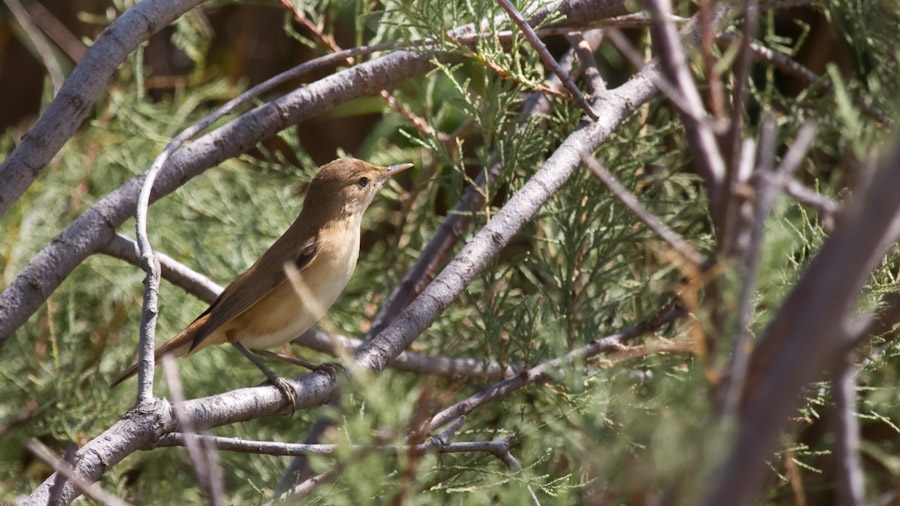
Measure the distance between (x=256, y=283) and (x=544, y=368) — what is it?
1269 millimetres

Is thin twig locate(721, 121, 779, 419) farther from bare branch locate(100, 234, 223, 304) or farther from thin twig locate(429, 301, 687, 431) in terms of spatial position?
bare branch locate(100, 234, 223, 304)

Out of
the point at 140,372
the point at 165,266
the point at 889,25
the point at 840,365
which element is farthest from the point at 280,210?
the point at 840,365

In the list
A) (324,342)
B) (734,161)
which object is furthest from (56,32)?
(734,161)

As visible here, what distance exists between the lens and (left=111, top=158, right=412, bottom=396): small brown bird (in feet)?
10.4

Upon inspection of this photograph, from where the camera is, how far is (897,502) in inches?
53.7

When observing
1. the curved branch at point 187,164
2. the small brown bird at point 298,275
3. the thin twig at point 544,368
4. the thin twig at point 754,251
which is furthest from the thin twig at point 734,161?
the small brown bird at point 298,275

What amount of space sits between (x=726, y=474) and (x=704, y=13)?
0.65 metres

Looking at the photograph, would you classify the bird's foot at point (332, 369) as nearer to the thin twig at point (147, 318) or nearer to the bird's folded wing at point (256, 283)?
the bird's folded wing at point (256, 283)

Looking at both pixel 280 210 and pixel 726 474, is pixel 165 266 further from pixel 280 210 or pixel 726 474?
pixel 726 474

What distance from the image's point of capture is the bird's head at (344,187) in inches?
136

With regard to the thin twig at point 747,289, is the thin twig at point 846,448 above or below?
below

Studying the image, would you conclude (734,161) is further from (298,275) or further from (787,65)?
(787,65)

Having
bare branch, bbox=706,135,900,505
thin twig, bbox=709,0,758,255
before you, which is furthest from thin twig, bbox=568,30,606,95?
bare branch, bbox=706,135,900,505

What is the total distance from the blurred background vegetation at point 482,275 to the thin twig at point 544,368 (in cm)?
8
